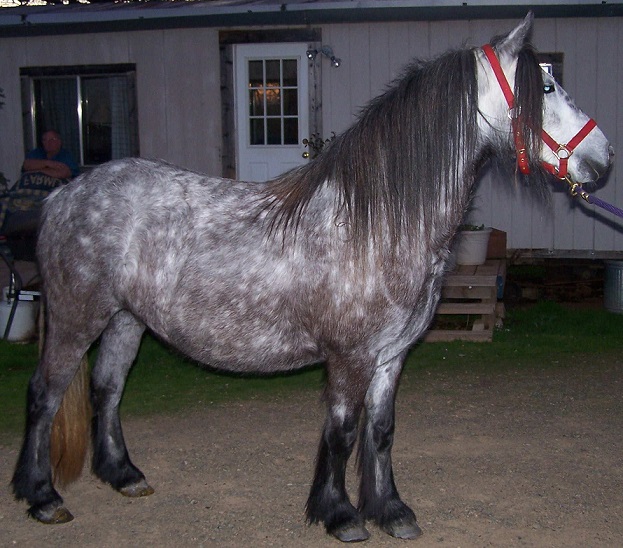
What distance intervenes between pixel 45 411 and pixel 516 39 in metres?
2.70

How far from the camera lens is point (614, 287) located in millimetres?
8086

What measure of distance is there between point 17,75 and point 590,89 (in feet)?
24.0

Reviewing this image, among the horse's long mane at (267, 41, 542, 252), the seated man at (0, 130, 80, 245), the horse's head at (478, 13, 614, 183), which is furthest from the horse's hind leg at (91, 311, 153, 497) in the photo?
the seated man at (0, 130, 80, 245)

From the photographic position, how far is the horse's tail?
3.76 meters

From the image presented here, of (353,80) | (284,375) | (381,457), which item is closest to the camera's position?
(381,457)

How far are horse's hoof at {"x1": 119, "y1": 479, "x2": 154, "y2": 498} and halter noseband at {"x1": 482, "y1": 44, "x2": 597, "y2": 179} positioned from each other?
7.84 feet

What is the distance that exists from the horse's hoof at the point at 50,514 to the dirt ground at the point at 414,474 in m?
0.04

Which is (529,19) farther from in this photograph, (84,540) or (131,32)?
(131,32)

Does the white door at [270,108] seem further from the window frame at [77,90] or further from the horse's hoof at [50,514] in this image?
the horse's hoof at [50,514]

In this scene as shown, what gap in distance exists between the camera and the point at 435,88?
317 centimetres

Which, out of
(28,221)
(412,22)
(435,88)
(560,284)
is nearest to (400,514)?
(435,88)

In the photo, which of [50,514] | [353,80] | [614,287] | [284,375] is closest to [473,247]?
[614,287]

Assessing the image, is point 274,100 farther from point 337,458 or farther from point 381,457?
point 337,458

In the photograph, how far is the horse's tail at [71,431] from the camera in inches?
148
